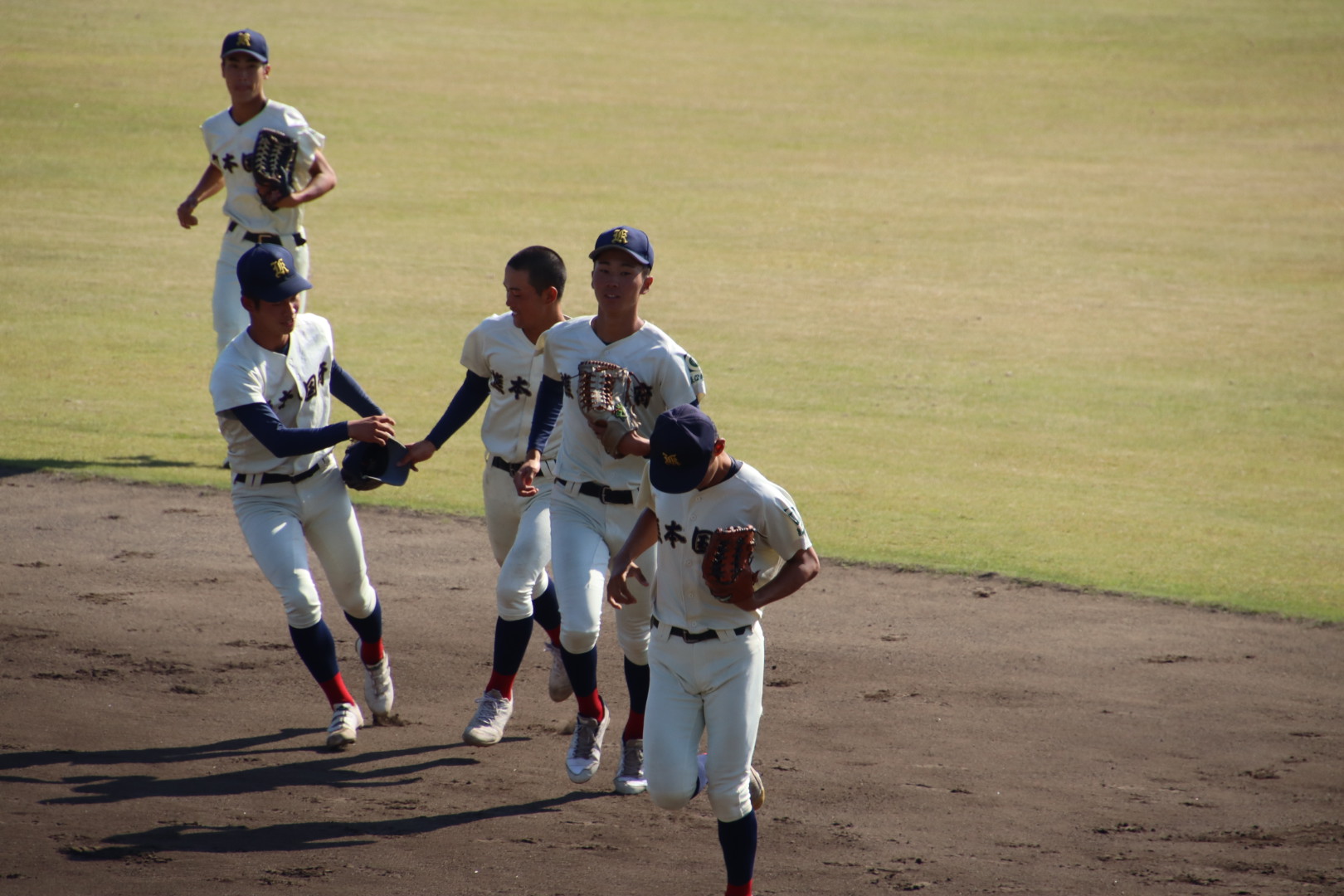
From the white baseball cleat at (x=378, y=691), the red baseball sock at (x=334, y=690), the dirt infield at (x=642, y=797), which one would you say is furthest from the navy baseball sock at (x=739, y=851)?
the white baseball cleat at (x=378, y=691)

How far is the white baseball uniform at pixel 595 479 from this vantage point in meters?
5.76

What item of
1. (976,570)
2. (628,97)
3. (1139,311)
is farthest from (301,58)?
(976,570)

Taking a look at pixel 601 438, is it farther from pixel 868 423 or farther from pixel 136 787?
pixel 868 423

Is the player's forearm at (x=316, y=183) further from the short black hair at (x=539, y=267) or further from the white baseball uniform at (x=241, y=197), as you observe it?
the short black hair at (x=539, y=267)

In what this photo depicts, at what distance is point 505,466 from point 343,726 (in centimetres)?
135

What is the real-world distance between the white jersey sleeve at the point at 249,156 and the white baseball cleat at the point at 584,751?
19.2 feet

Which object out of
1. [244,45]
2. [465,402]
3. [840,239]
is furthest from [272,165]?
[840,239]

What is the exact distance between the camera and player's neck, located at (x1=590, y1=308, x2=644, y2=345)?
5809 millimetres

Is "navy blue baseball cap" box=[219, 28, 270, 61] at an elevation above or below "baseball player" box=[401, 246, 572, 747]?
above

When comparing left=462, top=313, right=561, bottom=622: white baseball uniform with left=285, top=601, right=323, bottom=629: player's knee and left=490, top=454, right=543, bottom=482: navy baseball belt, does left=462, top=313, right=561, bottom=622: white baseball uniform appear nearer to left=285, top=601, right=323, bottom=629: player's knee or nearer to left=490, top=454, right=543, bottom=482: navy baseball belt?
left=490, top=454, right=543, bottom=482: navy baseball belt

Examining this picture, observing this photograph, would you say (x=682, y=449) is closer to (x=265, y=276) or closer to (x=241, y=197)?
(x=265, y=276)

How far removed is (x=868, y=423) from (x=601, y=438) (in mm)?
7435

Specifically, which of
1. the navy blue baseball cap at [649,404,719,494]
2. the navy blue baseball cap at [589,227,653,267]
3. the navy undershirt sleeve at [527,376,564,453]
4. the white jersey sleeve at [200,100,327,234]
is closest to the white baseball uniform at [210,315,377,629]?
the navy undershirt sleeve at [527,376,564,453]

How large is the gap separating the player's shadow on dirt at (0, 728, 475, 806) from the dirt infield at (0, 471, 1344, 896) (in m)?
0.02
